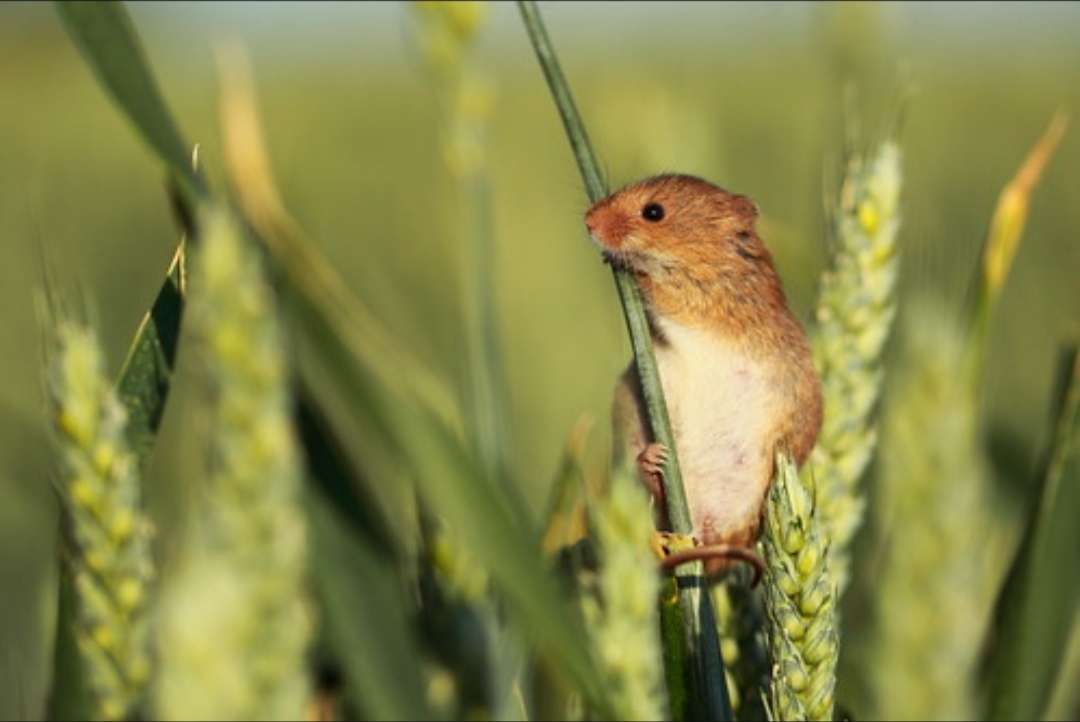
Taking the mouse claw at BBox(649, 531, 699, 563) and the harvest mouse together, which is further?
the harvest mouse

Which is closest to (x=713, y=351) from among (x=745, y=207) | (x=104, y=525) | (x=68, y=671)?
(x=745, y=207)

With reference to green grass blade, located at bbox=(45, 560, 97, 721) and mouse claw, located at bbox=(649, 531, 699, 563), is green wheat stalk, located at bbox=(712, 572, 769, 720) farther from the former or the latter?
green grass blade, located at bbox=(45, 560, 97, 721)

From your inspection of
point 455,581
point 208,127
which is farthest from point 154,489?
point 208,127

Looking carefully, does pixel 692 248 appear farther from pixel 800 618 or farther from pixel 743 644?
pixel 800 618

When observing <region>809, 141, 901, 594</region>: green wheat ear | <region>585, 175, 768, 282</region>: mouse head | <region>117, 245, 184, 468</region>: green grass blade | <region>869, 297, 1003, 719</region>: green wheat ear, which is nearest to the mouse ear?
<region>585, 175, 768, 282</region>: mouse head

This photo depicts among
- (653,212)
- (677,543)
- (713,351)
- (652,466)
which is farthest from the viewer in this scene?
(653,212)

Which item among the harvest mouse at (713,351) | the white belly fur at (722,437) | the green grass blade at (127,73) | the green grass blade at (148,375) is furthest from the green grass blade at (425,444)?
the white belly fur at (722,437)
